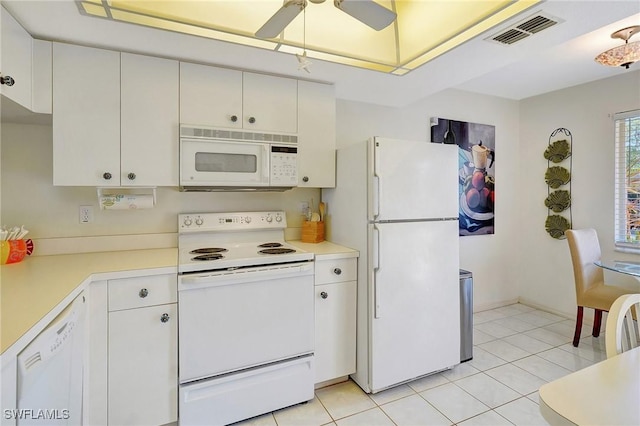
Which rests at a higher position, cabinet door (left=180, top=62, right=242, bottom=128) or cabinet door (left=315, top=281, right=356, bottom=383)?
cabinet door (left=180, top=62, right=242, bottom=128)

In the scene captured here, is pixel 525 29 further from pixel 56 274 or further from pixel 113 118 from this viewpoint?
pixel 56 274

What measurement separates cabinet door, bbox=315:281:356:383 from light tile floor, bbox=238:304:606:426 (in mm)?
177

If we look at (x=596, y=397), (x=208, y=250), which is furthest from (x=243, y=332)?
(x=596, y=397)

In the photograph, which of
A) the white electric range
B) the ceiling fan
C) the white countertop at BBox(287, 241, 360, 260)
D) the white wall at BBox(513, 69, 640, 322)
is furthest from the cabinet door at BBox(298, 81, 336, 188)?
the white wall at BBox(513, 69, 640, 322)

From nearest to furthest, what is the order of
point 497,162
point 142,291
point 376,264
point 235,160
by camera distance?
point 142,291
point 376,264
point 235,160
point 497,162

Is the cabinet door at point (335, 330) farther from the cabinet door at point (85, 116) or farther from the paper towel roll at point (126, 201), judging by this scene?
the cabinet door at point (85, 116)

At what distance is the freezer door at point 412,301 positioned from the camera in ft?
6.95

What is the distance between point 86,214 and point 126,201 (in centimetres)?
31

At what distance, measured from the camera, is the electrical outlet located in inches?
84.3

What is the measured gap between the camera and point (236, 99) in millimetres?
2186

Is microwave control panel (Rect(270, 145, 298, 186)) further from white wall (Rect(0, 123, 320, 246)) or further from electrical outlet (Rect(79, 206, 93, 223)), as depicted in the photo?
electrical outlet (Rect(79, 206, 93, 223))

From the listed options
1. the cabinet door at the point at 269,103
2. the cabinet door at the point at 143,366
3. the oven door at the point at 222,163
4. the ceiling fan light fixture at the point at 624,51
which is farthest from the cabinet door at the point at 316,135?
the ceiling fan light fixture at the point at 624,51

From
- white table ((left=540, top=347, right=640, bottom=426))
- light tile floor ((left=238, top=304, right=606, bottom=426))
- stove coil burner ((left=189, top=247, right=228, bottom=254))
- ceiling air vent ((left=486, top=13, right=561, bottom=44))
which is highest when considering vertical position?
ceiling air vent ((left=486, top=13, right=561, bottom=44))

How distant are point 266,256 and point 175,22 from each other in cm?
140
